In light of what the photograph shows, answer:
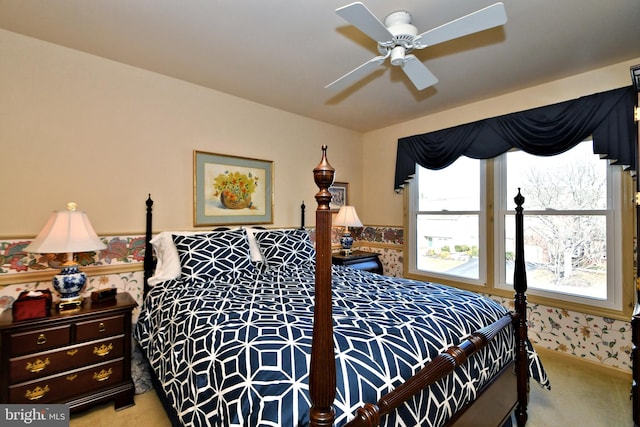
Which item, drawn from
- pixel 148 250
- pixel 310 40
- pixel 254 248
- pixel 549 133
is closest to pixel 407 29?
pixel 310 40

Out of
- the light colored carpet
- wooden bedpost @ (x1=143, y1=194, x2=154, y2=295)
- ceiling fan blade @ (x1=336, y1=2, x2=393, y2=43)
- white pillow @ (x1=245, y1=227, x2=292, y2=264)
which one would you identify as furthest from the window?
wooden bedpost @ (x1=143, y1=194, x2=154, y2=295)

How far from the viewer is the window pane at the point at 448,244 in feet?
11.0

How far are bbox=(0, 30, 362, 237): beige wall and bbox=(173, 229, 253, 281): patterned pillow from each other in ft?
1.57

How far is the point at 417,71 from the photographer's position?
77.9 inches

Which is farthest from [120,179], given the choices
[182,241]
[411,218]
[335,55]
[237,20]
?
[411,218]

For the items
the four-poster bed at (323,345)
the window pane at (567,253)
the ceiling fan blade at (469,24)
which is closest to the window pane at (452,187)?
the window pane at (567,253)

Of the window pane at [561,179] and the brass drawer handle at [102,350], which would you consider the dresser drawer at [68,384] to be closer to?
the brass drawer handle at [102,350]

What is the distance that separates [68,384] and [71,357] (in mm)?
160

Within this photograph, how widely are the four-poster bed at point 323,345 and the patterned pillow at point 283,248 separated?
0.91 feet

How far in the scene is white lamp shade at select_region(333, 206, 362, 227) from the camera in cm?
372

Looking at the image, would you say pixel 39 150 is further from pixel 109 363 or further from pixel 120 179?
pixel 109 363

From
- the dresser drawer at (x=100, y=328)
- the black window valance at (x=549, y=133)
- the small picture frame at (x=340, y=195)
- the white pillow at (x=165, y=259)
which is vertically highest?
the black window valance at (x=549, y=133)

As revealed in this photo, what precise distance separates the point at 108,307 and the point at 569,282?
3.73 metres

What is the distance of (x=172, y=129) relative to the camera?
2699mm
